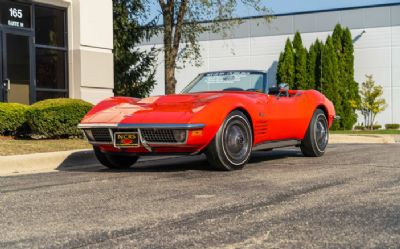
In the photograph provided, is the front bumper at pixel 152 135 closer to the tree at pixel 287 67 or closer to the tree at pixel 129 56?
the tree at pixel 129 56

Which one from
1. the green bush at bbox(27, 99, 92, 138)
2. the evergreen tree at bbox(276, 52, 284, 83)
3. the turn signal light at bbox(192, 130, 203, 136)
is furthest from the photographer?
the evergreen tree at bbox(276, 52, 284, 83)

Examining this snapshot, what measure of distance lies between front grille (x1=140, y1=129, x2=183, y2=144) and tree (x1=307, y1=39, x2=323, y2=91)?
22898 millimetres

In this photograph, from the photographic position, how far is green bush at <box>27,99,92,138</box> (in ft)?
35.5

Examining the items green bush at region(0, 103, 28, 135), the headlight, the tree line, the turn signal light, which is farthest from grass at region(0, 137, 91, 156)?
the tree line

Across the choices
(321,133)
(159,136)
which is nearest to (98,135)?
(159,136)

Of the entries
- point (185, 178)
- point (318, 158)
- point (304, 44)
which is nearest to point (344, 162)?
point (318, 158)

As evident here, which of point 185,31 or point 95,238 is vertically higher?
point 185,31

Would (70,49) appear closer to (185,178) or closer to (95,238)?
(185,178)

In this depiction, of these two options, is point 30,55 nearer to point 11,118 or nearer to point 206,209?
point 11,118

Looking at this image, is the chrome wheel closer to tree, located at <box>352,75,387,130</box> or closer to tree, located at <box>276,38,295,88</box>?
tree, located at <box>352,75,387,130</box>

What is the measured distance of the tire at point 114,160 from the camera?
7.28 metres

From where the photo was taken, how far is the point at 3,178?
22.2ft

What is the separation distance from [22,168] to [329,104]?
471 cm

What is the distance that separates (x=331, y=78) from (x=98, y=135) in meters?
22.5
